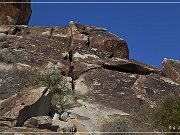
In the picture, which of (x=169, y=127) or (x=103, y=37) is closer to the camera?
(x=169, y=127)

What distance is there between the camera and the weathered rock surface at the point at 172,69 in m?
19.3

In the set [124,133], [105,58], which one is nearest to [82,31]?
[105,58]

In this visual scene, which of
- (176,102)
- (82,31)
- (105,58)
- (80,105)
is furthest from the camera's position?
(82,31)

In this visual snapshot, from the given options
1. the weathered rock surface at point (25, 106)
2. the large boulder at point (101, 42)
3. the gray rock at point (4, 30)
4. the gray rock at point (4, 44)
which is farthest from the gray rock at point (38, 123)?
the gray rock at point (4, 30)

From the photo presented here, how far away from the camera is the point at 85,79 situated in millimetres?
17391

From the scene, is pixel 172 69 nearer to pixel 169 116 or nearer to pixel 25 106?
pixel 169 116

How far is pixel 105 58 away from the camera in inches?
791

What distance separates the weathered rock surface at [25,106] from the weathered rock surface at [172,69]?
28.7 feet

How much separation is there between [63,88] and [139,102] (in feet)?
9.98

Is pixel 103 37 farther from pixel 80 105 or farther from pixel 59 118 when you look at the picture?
pixel 59 118

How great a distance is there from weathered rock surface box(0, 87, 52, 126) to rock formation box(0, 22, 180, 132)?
0.03 meters

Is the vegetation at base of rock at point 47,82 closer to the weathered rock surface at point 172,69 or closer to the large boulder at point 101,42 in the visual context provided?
the weathered rock surface at point 172,69

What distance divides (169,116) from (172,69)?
715cm

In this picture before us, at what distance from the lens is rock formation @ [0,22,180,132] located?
40.1ft
